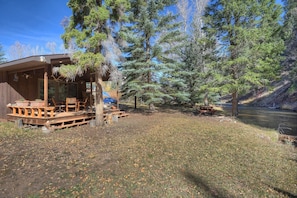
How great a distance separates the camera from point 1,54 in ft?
73.0

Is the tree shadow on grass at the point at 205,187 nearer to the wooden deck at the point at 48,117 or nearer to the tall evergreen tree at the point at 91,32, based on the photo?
the tall evergreen tree at the point at 91,32

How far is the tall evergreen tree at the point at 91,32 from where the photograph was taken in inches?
282

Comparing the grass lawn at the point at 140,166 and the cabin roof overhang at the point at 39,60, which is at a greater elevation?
the cabin roof overhang at the point at 39,60

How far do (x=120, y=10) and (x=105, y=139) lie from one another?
587 centimetres

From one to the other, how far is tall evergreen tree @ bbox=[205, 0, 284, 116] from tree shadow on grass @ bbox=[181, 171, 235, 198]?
8.36 m

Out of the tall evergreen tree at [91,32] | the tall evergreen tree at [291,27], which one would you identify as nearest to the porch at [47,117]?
the tall evergreen tree at [91,32]

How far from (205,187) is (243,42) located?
1055 cm

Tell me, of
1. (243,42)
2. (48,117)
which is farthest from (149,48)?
(48,117)

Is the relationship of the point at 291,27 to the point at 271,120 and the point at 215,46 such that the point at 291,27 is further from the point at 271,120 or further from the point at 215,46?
the point at 215,46

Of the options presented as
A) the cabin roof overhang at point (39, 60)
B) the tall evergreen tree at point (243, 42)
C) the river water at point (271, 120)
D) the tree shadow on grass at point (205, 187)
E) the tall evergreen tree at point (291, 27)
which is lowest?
the river water at point (271, 120)

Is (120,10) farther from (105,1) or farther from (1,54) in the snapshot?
(1,54)

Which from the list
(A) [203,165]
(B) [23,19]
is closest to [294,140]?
(A) [203,165]

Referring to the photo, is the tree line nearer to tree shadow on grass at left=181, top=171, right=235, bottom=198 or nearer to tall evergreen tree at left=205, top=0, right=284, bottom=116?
tall evergreen tree at left=205, top=0, right=284, bottom=116

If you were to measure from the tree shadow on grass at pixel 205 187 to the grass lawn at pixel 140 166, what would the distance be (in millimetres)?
20
